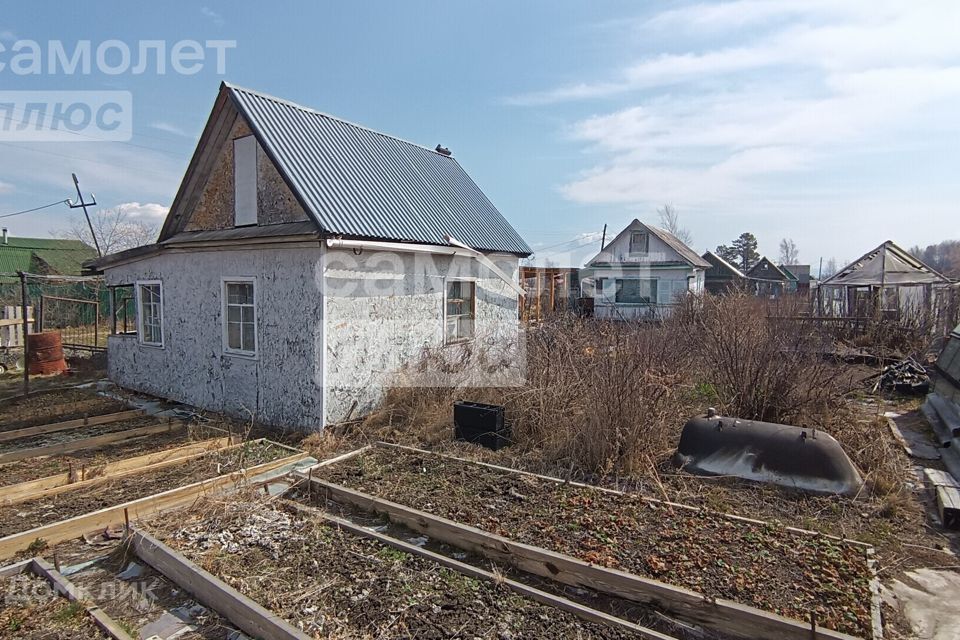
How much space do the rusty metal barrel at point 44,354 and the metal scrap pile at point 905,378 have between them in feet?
63.6

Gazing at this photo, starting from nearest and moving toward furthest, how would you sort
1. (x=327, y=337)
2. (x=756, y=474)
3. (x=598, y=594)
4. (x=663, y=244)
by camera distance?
(x=598, y=594)
(x=756, y=474)
(x=327, y=337)
(x=663, y=244)

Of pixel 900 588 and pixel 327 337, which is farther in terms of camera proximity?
pixel 327 337

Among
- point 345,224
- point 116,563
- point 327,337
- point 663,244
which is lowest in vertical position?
point 116,563

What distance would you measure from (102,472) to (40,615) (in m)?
2.94

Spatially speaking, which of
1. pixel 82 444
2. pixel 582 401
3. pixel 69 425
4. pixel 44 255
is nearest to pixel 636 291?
pixel 582 401

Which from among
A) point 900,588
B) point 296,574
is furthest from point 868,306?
point 296,574

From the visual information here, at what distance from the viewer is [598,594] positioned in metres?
3.97

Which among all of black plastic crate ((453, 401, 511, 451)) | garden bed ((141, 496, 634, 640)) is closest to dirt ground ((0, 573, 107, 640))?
garden bed ((141, 496, 634, 640))

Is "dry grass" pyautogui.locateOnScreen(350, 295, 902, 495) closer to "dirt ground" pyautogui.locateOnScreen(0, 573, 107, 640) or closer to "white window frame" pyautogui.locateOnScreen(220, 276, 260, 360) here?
"white window frame" pyautogui.locateOnScreen(220, 276, 260, 360)

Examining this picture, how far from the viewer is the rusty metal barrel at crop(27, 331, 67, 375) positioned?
13561 millimetres

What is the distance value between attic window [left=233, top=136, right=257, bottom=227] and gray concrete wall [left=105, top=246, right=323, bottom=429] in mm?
715

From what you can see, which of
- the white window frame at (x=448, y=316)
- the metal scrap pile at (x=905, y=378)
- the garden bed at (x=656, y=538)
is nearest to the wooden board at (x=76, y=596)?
the garden bed at (x=656, y=538)

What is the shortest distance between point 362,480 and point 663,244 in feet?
85.3

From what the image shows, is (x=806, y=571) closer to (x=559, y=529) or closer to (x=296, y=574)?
(x=559, y=529)
